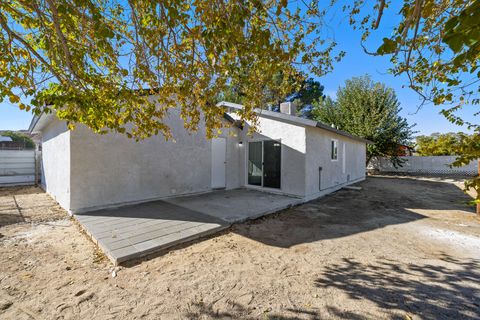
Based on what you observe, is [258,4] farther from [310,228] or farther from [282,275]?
[310,228]

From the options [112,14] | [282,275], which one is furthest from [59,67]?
[282,275]

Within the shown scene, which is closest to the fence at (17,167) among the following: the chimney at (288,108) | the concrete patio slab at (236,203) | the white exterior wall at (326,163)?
the concrete patio slab at (236,203)

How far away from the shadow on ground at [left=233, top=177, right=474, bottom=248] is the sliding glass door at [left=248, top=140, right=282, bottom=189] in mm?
1778

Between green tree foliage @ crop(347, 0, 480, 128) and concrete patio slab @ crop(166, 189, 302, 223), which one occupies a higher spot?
green tree foliage @ crop(347, 0, 480, 128)

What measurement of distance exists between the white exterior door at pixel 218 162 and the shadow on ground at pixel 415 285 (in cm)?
617

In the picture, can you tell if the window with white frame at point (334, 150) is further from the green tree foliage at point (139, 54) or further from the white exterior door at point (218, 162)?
the green tree foliage at point (139, 54)

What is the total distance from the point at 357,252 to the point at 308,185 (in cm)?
394

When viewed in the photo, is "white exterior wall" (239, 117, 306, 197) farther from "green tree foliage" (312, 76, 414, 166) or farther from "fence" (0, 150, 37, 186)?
"fence" (0, 150, 37, 186)

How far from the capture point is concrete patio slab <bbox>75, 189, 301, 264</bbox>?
383 centimetres

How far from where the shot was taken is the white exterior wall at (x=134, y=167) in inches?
227

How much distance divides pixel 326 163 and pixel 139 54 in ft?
25.3

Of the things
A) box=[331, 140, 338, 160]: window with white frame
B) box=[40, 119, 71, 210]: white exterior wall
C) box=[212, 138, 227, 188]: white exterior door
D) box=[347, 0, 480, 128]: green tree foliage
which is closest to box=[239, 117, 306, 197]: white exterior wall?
box=[212, 138, 227, 188]: white exterior door

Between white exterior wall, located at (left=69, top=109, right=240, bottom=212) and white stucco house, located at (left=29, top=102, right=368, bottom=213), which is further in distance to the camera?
white stucco house, located at (left=29, top=102, right=368, bottom=213)

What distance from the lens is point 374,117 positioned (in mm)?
16141
